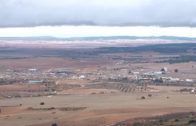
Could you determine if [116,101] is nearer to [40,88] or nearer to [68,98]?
[68,98]

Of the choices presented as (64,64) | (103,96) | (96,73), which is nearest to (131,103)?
(103,96)

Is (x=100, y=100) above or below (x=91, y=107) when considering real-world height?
above

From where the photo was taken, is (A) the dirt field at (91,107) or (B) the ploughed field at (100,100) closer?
(B) the ploughed field at (100,100)

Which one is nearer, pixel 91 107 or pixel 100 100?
pixel 91 107

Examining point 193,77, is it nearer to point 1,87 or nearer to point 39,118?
point 1,87

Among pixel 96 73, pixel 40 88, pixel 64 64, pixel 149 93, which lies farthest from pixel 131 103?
pixel 64 64

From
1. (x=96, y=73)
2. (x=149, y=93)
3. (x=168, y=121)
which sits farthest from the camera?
(x=96, y=73)

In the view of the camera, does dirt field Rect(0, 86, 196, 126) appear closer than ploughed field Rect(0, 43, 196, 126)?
No

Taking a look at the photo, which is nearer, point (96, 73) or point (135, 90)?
point (135, 90)

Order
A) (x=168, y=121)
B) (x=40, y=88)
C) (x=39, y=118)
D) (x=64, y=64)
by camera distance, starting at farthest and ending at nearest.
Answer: (x=64, y=64)
(x=40, y=88)
(x=39, y=118)
(x=168, y=121)
